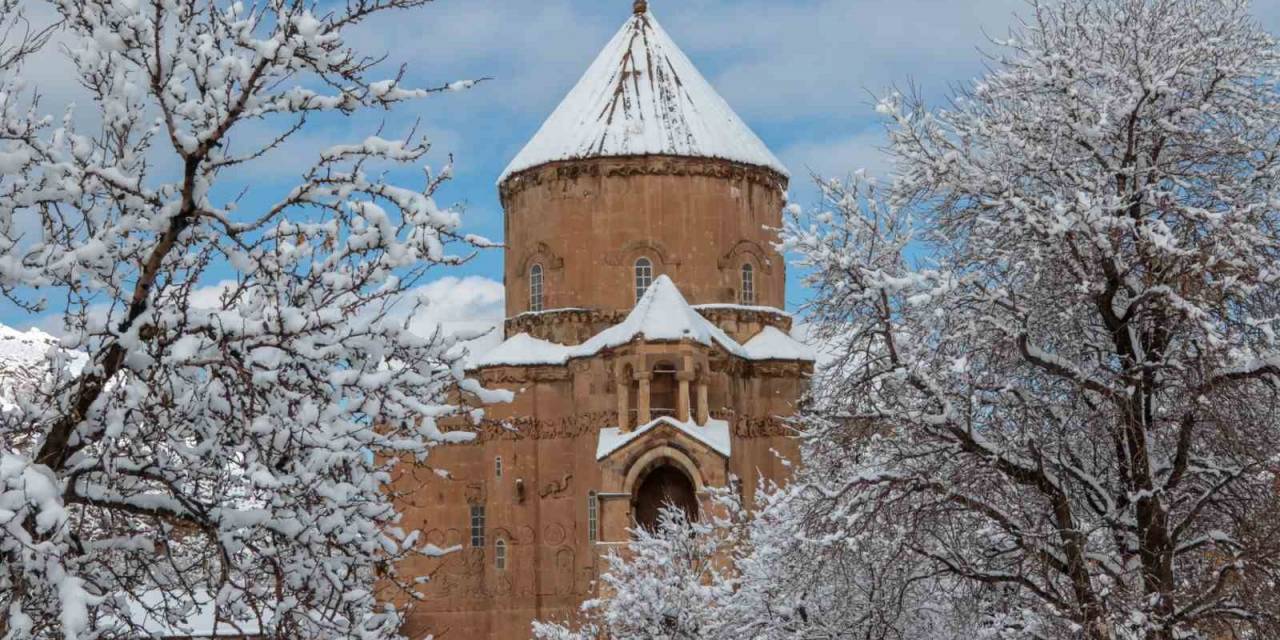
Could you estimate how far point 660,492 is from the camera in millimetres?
38062

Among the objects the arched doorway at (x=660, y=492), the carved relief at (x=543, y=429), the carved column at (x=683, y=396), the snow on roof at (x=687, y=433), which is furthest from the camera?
the carved relief at (x=543, y=429)

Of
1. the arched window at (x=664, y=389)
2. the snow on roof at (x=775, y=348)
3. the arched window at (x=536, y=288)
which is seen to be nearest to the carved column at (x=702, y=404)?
the arched window at (x=664, y=389)

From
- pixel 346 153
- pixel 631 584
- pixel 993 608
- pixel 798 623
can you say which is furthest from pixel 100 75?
pixel 631 584

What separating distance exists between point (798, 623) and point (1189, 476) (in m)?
8.85

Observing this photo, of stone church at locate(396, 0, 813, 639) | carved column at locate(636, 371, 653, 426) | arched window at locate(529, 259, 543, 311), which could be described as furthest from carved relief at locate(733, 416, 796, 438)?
arched window at locate(529, 259, 543, 311)

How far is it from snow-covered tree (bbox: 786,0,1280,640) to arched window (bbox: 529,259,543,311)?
27.4 m

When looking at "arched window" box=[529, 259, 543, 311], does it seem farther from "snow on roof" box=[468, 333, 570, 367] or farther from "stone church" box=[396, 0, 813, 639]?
"snow on roof" box=[468, 333, 570, 367]

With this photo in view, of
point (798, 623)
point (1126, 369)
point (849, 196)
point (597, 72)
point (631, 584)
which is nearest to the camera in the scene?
point (1126, 369)

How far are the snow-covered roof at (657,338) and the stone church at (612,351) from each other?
0.05 meters

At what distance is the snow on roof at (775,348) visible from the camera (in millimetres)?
40375

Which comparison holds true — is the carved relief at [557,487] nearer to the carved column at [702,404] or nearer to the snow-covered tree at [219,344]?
the carved column at [702,404]

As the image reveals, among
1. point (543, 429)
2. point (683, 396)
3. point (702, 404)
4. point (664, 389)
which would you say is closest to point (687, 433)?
point (683, 396)

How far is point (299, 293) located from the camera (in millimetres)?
8820

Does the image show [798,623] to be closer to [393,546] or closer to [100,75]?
[393,546]
